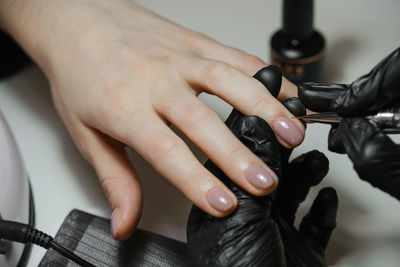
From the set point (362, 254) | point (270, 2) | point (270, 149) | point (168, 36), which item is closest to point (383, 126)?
point (270, 149)

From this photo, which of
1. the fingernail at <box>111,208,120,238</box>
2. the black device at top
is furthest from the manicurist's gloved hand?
the black device at top

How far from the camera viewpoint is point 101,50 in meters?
0.67

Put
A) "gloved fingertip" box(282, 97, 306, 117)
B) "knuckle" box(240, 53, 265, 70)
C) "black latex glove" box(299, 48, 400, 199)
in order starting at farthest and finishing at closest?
1. "knuckle" box(240, 53, 265, 70)
2. "gloved fingertip" box(282, 97, 306, 117)
3. "black latex glove" box(299, 48, 400, 199)

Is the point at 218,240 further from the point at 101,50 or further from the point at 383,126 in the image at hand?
the point at 101,50

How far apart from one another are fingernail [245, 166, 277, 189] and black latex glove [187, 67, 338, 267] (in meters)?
0.02

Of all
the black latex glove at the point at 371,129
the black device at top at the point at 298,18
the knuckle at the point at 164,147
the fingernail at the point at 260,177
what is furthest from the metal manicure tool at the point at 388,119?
the black device at top at the point at 298,18

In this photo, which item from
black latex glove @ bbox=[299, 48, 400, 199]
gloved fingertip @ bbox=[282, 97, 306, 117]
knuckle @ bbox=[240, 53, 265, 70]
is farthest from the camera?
knuckle @ bbox=[240, 53, 265, 70]

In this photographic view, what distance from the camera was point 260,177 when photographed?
46 cm

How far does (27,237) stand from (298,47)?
0.55 m

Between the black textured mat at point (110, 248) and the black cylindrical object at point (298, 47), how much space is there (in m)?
0.39

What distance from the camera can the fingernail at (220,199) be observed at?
17.9 inches

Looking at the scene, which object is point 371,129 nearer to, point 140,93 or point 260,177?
point 260,177

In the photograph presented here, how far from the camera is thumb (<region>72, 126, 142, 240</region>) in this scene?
537mm

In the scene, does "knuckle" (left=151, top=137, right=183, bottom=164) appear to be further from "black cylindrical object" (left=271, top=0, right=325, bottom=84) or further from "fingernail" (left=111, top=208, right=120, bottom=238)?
"black cylindrical object" (left=271, top=0, right=325, bottom=84)
